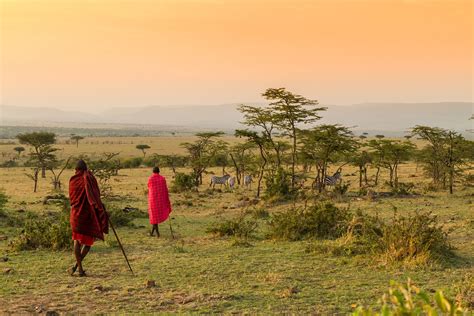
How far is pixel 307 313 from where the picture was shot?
5.73 metres

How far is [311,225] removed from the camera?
1116 cm

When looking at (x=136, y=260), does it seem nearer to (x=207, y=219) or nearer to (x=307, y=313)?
(x=307, y=313)

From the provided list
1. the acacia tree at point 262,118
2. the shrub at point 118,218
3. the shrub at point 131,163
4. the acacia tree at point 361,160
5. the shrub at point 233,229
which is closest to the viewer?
the shrub at point 233,229

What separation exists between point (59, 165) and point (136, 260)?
35.6m

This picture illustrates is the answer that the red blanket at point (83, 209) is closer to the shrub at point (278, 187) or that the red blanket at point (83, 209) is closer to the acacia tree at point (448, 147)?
the shrub at point (278, 187)

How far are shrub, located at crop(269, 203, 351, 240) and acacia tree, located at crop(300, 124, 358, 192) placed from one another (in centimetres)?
959

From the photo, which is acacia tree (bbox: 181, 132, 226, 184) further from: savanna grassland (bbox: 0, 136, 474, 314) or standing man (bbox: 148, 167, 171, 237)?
standing man (bbox: 148, 167, 171, 237)

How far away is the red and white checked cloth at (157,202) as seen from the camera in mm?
11586

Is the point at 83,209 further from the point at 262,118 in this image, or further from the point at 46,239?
the point at 262,118

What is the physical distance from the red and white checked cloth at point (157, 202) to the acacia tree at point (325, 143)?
10587mm

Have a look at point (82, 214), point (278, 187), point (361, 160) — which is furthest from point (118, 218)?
point (361, 160)

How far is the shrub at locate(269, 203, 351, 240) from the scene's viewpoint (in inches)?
432

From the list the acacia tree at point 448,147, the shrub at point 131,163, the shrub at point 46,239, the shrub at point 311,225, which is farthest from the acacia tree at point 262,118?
the shrub at point 131,163

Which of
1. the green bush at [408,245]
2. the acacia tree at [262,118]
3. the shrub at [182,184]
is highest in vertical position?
the acacia tree at [262,118]
